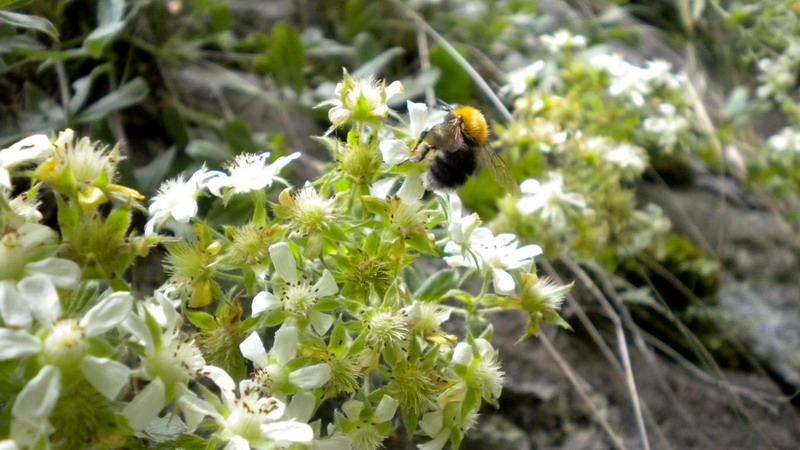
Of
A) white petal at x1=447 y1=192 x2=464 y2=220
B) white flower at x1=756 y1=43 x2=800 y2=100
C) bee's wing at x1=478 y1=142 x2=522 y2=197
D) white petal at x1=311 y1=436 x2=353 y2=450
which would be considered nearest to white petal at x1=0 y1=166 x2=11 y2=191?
white petal at x1=311 y1=436 x2=353 y2=450

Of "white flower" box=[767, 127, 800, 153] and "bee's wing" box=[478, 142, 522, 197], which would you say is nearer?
"bee's wing" box=[478, 142, 522, 197]

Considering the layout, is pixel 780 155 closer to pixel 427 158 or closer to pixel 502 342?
pixel 502 342

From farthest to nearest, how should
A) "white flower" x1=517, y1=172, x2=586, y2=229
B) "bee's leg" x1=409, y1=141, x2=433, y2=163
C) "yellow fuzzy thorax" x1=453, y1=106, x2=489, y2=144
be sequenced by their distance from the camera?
"white flower" x1=517, y1=172, x2=586, y2=229
"yellow fuzzy thorax" x1=453, y1=106, x2=489, y2=144
"bee's leg" x1=409, y1=141, x2=433, y2=163

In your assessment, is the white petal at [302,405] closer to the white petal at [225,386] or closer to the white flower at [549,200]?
the white petal at [225,386]

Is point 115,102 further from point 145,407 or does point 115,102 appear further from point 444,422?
point 444,422

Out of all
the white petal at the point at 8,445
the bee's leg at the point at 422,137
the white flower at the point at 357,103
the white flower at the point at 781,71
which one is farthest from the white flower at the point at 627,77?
the white petal at the point at 8,445

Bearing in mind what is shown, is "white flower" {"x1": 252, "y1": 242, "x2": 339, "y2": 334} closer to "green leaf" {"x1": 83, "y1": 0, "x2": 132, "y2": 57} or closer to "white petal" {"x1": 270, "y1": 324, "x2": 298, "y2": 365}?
"white petal" {"x1": 270, "y1": 324, "x2": 298, "y2": 365}

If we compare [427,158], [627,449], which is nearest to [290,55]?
[427,158]

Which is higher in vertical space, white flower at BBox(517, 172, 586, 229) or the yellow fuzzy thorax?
the yellow fuzzy thorax

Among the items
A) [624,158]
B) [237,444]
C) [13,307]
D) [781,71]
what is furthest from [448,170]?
[781,71]
